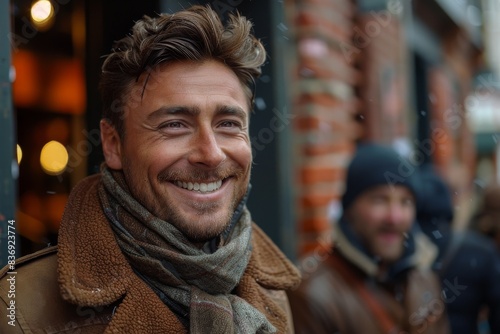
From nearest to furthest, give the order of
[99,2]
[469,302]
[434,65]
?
[99,2]
[469,302]
[434,65]

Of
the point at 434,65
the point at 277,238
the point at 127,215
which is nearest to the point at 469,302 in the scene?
the point at 277,238

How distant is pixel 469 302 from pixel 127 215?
2163mm

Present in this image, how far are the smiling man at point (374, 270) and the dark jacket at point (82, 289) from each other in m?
1.14

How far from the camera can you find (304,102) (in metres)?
3.53

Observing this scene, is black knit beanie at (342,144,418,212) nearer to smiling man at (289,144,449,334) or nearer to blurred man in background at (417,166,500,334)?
smiling man at (289,144,449,334)

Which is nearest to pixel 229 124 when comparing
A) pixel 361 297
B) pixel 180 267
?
pixel 180 267

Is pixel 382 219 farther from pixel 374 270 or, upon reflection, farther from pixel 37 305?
pixel 37 305

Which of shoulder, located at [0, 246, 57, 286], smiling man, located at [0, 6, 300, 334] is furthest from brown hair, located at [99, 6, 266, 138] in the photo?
shoulder, located at [0, 246, 57, 286]

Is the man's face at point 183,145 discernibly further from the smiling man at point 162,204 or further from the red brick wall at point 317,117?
the red brick wall at point 317,117

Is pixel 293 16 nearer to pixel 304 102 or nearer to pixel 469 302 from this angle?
pixel 304 102

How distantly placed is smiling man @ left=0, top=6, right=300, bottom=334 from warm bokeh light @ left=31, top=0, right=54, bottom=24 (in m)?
0.49

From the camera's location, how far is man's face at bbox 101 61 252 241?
170 centimetres

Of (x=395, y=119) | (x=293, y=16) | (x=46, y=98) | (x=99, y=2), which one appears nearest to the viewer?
(x=99, y=2)

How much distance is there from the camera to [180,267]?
1657mm
